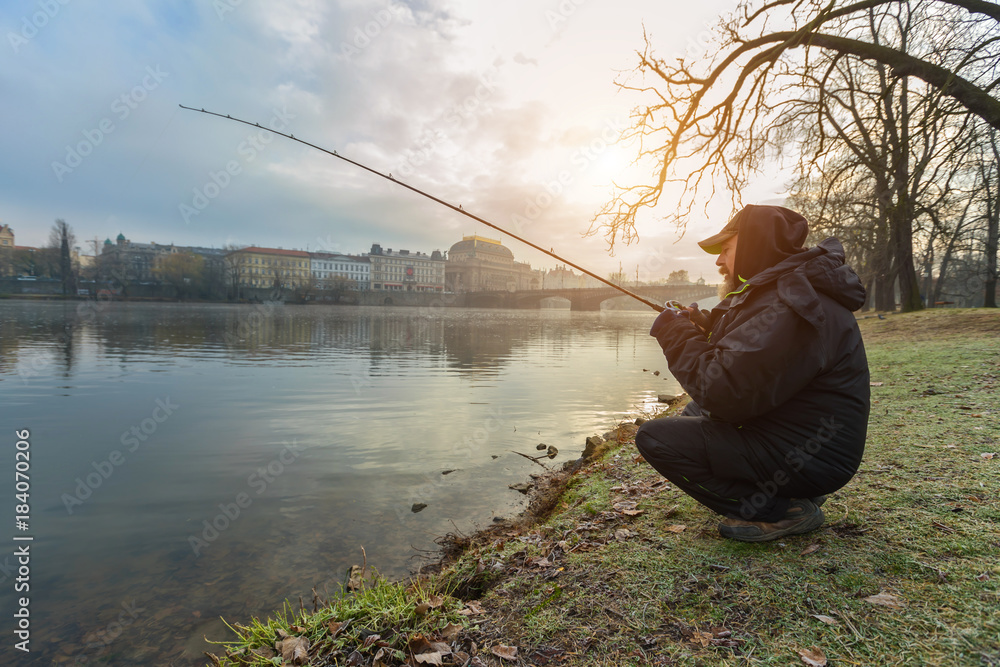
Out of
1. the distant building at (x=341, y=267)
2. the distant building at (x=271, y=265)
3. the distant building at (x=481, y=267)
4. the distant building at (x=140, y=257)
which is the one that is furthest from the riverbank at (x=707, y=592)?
the distant building at (x=341, y=267)

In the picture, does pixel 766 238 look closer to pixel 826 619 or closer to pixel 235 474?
pixel 826 619

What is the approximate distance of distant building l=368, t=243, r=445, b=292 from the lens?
142 m

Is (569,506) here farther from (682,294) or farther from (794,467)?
(682,294)

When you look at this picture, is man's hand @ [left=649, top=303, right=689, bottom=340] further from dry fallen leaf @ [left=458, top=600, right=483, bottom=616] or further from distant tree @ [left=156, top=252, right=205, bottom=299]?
distant tree @ [left=156, top=252, right=205, bottom=299]

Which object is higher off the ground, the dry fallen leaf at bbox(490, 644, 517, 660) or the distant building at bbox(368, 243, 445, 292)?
the distant building at bbox(368, 243, 445, 292)

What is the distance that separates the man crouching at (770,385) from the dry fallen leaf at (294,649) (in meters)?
2.28

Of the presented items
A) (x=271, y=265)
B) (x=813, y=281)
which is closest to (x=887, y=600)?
(x=813, y=281)

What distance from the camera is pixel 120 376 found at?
46.7ft

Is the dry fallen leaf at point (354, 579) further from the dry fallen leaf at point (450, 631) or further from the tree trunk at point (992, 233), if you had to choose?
the tree trunk at point (992, 233)

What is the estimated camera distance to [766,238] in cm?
270

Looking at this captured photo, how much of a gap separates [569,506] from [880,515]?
2480 millimetres

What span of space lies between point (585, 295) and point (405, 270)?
79888 mm

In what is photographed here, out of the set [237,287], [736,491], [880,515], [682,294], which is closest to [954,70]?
[880,515]

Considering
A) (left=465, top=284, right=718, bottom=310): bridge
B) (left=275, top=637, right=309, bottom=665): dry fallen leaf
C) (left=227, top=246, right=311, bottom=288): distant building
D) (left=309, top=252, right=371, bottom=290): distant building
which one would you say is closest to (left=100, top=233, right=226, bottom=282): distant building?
(left=227, top=246, right=311, bottom=288): distant building
